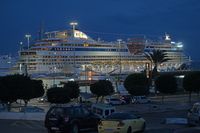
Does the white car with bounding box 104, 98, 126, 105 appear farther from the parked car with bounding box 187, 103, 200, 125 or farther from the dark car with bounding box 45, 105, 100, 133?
the dark car with bounding box 45, 105, 100, 133

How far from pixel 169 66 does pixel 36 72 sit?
146ft

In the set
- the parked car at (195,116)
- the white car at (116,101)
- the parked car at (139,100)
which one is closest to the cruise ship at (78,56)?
the parked car at (139,100)

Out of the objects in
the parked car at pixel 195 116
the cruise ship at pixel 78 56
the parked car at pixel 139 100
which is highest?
the cruise ship at pixel 78 56

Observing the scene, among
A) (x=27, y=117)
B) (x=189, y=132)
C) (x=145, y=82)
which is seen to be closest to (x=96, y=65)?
(x=145, y=82)

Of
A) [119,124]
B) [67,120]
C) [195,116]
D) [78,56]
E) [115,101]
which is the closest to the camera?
[119,124]

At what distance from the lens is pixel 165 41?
512ft

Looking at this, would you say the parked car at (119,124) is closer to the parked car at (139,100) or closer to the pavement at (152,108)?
the pavement at (152,108)

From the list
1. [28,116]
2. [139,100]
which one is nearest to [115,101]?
[139,100]

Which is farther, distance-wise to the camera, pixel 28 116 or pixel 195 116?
pixel 28 116

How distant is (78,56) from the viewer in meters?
128

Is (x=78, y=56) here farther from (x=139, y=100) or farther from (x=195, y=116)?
(x=195, y=116)

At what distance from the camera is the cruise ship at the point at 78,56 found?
12525 cm

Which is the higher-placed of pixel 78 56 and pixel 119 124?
pixel 78 56

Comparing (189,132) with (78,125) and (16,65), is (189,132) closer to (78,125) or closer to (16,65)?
(78,125)
